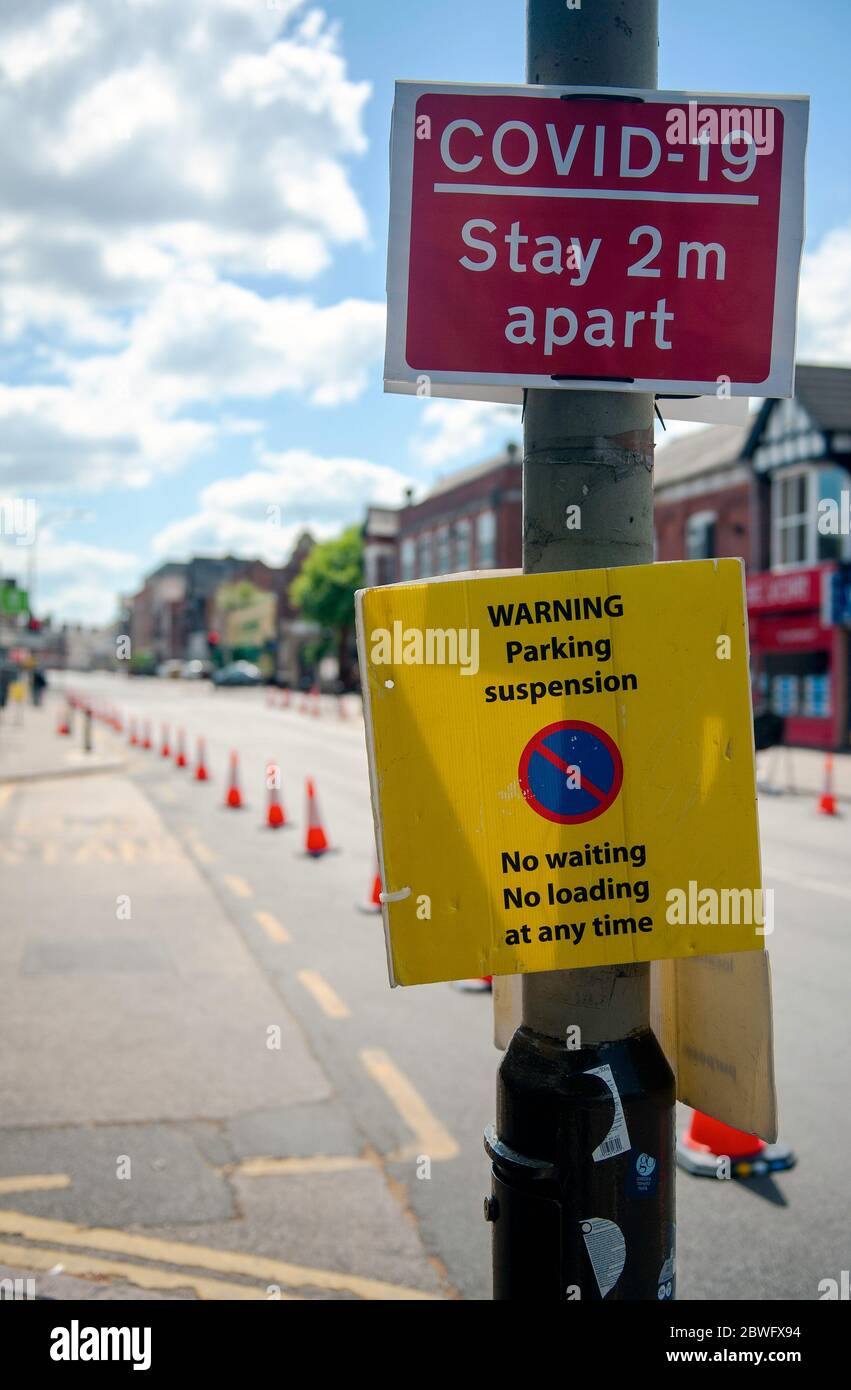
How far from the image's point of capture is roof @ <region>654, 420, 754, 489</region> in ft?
112

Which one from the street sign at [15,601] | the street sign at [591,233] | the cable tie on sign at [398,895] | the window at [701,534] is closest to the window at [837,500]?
the window at [701,534]

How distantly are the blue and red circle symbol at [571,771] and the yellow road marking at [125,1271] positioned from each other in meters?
2.65

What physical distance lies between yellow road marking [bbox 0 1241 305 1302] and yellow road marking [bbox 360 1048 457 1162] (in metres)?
1.28

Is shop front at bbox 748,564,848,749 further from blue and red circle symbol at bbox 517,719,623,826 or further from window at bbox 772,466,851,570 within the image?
blue and red circle symbol at bbox 517,719,623,826

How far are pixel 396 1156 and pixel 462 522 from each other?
5097cm

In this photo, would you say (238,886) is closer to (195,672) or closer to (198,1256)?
(198,1256)

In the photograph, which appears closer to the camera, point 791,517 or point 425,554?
point 791,517

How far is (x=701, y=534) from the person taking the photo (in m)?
34.6

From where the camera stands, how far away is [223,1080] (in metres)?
6.20

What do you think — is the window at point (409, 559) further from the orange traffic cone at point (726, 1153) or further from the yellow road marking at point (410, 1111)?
the orange traffic cone at point (726, 1153)

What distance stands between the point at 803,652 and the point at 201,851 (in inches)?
793

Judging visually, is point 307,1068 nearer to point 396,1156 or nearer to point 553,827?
point 396,1156

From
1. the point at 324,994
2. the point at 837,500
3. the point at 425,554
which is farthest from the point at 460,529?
the point at 324,994

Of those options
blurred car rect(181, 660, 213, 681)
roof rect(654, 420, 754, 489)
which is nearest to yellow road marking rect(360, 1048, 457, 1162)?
roof rect(654, 420, 754, 489)
